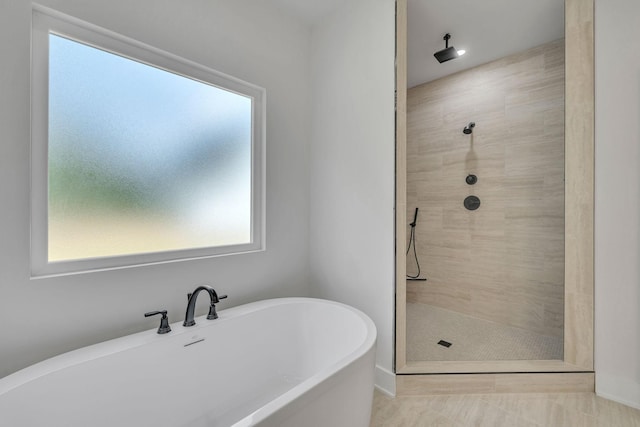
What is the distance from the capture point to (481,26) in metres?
2.20

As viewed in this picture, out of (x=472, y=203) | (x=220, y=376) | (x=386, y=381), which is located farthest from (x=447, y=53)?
(x=220, y=376)

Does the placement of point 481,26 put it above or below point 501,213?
above

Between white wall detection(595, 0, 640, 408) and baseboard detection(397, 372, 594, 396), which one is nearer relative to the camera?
white wall detection(595, 0, 640, 408)

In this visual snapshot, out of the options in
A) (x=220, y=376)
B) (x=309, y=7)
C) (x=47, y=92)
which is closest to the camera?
(x=47, y=92)

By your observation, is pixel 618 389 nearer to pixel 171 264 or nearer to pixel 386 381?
pixel 386 381

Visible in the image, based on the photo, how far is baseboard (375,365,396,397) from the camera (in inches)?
70.7

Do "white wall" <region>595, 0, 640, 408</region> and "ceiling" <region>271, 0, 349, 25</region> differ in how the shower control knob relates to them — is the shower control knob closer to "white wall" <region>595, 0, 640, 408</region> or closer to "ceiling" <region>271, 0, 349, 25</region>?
"white wall" <region>595, 0, 640, 408</region>

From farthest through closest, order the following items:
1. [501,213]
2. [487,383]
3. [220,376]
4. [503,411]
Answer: [501,213], [487,383], [503,411], [220,376]

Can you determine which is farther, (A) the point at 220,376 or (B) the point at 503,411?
(B) the point at 503,411

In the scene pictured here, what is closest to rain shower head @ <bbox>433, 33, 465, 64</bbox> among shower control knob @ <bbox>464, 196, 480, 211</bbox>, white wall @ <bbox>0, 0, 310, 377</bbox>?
white wall @ <bbox>0, 0, 310, 377</bbox>

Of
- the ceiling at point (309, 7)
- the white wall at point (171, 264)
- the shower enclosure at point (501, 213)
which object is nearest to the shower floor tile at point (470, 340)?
the shower enclosure at point (501, 213)

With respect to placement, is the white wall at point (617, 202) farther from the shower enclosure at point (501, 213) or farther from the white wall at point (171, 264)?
the white wall at point (171, 264)

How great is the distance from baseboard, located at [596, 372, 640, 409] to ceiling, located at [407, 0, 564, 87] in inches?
99.5

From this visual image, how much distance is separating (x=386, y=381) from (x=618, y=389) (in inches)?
54.5
